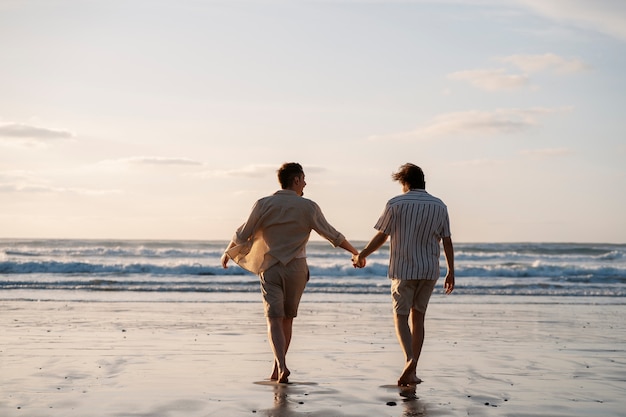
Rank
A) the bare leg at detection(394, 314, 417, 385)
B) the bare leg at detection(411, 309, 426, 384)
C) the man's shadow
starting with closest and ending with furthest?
1. the man's shadow
2. the bare leg at detection(394, 314, 417, 385)
3. the bare leg at detection(411, 309, 426, 384)

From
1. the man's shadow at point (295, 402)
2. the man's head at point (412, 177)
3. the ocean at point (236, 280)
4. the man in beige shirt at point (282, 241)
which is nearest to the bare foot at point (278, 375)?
the man in beige shirt at point (282, 241)

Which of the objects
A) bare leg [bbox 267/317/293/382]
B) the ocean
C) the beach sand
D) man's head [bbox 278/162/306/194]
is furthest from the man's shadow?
the ocean

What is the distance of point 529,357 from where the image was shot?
7941 mm

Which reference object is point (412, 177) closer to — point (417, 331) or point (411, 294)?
point (411, 294)

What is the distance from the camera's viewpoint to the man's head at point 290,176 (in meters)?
6.68

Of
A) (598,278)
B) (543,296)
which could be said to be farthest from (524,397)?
(598,278)

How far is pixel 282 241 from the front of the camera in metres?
6.59

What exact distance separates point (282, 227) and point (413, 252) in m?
1.06

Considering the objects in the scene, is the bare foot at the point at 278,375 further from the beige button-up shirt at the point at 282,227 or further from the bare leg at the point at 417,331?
the bare leg at the point at 417,331

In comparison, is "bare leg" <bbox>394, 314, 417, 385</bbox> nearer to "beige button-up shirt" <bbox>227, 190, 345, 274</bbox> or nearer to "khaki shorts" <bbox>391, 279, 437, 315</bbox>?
"khaki shorts" <bbox>391, 279, 437, 315</bbox>

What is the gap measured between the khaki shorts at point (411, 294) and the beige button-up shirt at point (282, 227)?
610 mm

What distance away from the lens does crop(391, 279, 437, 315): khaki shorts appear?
259 inches

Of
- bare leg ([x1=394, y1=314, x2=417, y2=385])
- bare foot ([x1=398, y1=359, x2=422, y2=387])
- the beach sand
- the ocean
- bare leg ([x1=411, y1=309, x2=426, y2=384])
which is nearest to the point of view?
the beach sand

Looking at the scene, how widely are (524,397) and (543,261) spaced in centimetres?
3168
